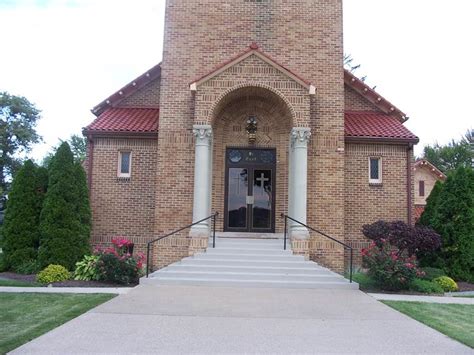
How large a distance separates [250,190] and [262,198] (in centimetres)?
48

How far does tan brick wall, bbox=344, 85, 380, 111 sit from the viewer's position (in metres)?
17.1

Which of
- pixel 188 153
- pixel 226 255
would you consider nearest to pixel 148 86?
pixel 188 153

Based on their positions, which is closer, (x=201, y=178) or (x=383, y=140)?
(x=201, y=178)

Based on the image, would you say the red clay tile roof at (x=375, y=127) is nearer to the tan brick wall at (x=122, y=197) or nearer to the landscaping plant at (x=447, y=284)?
the landscaping plant at (x=447, y=284)

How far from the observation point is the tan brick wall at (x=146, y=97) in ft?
55.9

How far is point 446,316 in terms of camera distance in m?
8.23

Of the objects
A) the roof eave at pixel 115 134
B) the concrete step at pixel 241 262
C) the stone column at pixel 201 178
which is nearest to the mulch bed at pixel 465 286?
the concrete step at pixel 241 262

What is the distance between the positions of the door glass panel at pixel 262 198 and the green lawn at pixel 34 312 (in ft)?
21.4

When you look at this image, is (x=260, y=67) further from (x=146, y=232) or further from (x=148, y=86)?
(x=146, y=232)

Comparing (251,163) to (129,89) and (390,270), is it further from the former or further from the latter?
(390,270)

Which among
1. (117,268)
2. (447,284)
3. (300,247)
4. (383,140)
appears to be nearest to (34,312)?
(117,268)

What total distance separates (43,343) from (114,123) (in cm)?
1078

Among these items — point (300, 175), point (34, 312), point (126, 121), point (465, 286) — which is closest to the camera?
point (34, 312)

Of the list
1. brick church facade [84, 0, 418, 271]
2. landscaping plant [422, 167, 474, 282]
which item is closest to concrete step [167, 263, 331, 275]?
brick church facade [84, 0, 418, 271]
